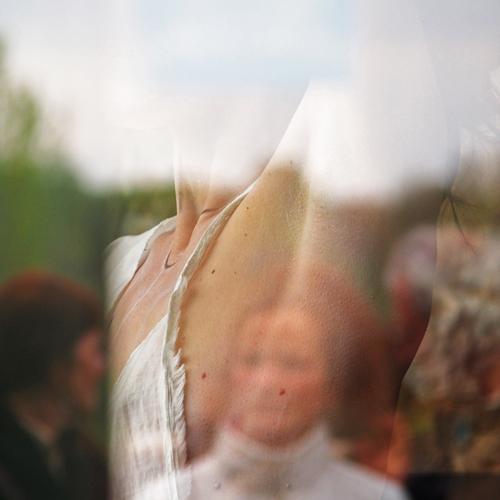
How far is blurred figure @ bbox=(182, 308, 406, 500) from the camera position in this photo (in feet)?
2.24

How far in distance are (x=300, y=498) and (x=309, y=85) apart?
24.9 inches

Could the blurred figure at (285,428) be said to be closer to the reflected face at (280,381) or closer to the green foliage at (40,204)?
the reflected face at (280,381)

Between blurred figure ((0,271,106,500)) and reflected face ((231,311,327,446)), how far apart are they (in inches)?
10.8

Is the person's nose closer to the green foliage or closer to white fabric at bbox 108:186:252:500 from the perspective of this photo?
white fabric at bbox 108:186:252:500

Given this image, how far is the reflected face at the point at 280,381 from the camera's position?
0.69 metres

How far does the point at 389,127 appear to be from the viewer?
70 cm

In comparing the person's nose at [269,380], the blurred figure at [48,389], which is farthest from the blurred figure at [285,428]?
the blurred figure at [48,389]

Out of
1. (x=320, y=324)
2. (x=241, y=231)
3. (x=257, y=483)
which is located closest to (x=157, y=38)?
(x=241, y=231)

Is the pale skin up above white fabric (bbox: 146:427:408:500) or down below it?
above

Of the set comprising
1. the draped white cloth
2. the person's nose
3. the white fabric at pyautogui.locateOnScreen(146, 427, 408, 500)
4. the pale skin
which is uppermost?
the draped white cloth

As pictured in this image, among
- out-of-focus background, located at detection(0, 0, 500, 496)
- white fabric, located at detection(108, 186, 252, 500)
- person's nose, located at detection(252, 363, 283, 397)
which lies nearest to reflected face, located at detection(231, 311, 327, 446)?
person's nose, located at detection(252, 363, 283, 397)

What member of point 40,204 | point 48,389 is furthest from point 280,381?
point 40,204

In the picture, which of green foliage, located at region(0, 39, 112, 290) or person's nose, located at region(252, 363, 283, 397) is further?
green foliage, located at region(0, 39, 112, 290)

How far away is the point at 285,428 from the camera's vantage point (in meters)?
0.69
